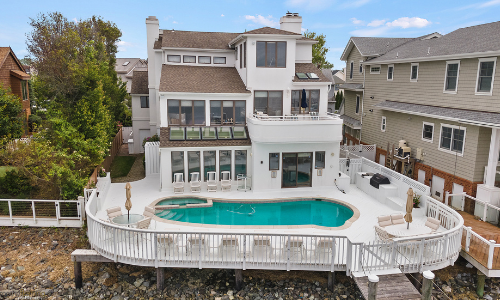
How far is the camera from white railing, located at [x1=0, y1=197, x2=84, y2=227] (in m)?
14.8

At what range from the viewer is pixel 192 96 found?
19484 mm

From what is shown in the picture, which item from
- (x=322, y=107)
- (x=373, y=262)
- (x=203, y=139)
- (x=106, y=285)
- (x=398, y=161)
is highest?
(x=322, y=107)

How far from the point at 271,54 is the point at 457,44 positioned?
10.5 m

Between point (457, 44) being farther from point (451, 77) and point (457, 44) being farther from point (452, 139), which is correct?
point (452, 139)

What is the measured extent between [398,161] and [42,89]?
2196 cm

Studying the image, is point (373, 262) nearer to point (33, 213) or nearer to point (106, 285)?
point (106, 285)

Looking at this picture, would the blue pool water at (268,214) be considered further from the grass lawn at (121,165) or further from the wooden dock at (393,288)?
the grass lawn at (121,165)

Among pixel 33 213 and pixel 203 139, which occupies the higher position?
pixel 203 139

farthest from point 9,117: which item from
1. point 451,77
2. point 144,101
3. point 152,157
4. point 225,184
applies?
point 451,77

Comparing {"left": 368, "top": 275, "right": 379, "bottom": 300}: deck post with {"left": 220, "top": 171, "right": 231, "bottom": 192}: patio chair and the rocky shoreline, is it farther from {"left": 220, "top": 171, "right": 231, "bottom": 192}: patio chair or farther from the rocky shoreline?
{"left": 220, "top": 171, "right": 231, "bottom": 192}: patio chair

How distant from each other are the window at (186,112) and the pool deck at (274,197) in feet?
13.2

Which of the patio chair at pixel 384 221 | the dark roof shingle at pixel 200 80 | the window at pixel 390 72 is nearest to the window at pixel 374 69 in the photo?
the window at pixel 390 72

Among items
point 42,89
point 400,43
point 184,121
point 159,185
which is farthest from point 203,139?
point 400,43

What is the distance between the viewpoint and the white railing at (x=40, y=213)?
14.8 meters
